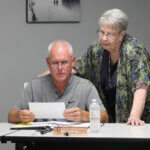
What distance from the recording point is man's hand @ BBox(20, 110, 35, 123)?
2.04 meters

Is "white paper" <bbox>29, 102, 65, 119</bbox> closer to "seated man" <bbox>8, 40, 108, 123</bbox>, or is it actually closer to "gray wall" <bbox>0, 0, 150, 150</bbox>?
"seated man" <bbox>8, 40, 108, 123</bbox>

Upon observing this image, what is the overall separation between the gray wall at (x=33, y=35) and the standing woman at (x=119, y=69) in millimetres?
1095

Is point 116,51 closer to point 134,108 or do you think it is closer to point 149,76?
point 149,76

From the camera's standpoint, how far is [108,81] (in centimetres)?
249

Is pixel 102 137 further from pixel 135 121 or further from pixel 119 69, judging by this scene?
pixel 119 69

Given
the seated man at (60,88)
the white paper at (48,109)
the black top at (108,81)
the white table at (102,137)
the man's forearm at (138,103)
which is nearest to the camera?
the white table at (102,137)

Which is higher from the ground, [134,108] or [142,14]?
[142,14]

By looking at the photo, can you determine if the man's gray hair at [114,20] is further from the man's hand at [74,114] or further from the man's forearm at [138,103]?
the man's hand at [74,114]

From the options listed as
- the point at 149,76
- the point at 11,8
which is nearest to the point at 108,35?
the point at 149,76

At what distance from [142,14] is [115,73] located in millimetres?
1388

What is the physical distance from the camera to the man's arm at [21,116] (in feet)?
6.70

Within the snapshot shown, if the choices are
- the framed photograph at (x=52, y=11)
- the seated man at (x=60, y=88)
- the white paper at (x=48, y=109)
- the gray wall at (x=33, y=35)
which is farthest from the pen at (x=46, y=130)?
the framed photograph at (x=52, y=11)

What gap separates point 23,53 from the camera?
12.0ft

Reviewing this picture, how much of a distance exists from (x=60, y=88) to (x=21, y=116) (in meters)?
0.36
